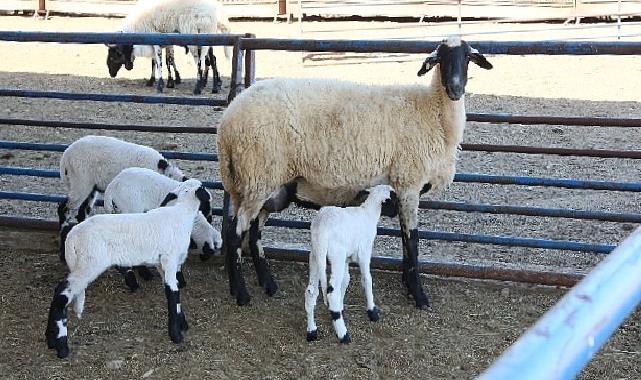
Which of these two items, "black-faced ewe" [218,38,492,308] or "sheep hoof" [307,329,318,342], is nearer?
"sheep hoof" [307,329,318,342]

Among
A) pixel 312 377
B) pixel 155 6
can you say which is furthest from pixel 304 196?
pixel 155 6

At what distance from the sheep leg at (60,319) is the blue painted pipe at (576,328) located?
3.78 metres

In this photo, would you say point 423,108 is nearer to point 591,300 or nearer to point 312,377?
point 312,377

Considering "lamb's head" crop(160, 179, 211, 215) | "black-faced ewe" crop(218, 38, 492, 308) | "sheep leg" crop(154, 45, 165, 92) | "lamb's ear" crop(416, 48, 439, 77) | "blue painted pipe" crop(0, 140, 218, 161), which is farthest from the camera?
"sheep leg" crop(154, 45, 165, 92)

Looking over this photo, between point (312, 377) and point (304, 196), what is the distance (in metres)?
1.38

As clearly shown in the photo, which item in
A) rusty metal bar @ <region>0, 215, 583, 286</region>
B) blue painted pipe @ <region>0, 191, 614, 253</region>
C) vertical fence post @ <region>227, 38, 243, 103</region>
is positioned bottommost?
rusty metal bar @ <region>0, 215, 583, 286</region>

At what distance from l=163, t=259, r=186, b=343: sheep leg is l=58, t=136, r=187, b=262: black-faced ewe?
1237 mm

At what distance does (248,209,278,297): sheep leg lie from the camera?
211 inches

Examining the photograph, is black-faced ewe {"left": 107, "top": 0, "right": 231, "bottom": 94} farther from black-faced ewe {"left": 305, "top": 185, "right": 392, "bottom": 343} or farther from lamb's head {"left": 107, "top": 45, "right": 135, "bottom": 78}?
black-faced ewe {"left": 305, "top": 185, "right": 392, "bottom": 343}

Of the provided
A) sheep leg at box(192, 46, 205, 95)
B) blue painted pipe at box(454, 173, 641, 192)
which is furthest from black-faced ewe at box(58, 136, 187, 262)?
sheep leg at box(192, 46, 205, 95)

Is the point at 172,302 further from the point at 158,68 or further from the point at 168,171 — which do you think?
the point at 158,68

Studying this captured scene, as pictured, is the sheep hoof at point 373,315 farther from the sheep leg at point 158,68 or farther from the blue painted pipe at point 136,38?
the sheep leg at point 158,68

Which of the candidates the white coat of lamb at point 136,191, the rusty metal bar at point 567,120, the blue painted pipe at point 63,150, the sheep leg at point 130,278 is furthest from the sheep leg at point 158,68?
the rusty metal bar at point 567,120

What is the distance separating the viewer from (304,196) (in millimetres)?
5301
